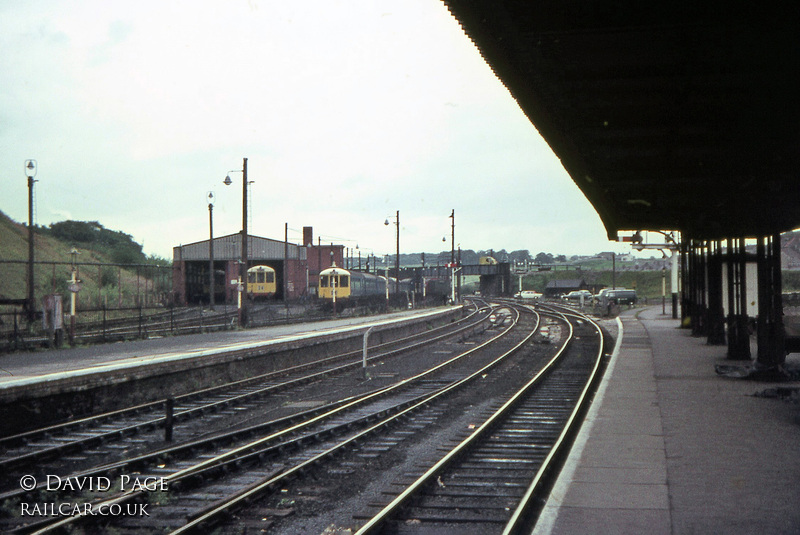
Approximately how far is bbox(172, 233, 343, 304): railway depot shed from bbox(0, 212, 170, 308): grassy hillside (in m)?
2.12

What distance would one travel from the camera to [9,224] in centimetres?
6406

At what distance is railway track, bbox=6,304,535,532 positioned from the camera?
7039mm

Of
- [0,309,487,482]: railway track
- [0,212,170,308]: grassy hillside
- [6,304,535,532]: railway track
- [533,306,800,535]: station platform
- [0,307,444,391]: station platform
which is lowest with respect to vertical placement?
[0,309,487,482]: railway track

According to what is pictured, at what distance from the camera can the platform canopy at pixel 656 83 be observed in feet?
17.3

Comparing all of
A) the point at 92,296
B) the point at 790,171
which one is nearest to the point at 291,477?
the point at 790,171

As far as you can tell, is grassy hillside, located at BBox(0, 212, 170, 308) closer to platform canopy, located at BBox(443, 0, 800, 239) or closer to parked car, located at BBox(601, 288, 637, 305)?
platform canopy, located at BBox(443, 0, 800, 239)

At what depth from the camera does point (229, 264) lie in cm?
5666

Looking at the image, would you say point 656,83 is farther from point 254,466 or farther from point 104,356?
point 104,356

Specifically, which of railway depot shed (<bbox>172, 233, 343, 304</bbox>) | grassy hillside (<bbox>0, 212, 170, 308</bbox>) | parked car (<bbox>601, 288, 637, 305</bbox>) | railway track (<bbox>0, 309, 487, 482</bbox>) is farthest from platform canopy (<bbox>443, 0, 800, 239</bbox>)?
parked car (<bbox>601, 288, 637, 305</bbox>)

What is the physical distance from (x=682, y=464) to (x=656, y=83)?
4.07 m

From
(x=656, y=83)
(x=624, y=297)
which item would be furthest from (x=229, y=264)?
(x=656, y=83)

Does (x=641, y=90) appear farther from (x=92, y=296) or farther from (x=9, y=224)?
(x=9, y=224)

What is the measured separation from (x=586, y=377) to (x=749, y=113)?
1098cm

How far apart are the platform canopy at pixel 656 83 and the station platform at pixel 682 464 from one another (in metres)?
3.70
